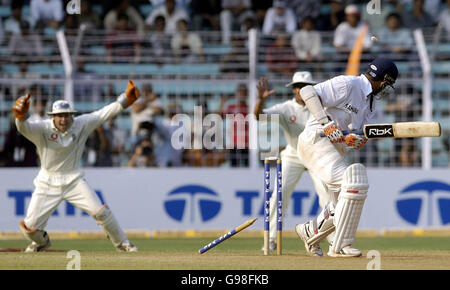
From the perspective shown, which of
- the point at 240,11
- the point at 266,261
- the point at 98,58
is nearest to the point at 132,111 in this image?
the point at 98,58

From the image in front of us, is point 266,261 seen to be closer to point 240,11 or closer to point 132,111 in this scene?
point 132,111

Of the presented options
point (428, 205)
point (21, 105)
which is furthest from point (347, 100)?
point (428, 205)

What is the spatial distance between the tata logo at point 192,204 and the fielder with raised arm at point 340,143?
5.65 metres

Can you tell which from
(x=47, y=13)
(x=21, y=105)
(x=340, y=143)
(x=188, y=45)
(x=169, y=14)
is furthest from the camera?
(x=169, y=14)

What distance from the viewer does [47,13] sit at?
61.1 feet

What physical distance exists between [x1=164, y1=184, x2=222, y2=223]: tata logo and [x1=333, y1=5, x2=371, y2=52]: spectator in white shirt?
348cm

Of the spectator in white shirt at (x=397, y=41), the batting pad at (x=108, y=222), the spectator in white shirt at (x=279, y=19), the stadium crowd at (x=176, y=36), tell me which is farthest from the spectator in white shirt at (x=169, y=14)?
the batting pad at (x=108, y=222)

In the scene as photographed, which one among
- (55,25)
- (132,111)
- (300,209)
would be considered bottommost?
(300,209)

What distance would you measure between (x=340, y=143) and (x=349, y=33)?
7.93 meters

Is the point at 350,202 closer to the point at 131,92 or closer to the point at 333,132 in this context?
the point at 333,132

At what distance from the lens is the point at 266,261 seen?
905 centimetres

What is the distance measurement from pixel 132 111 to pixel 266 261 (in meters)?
7.54
